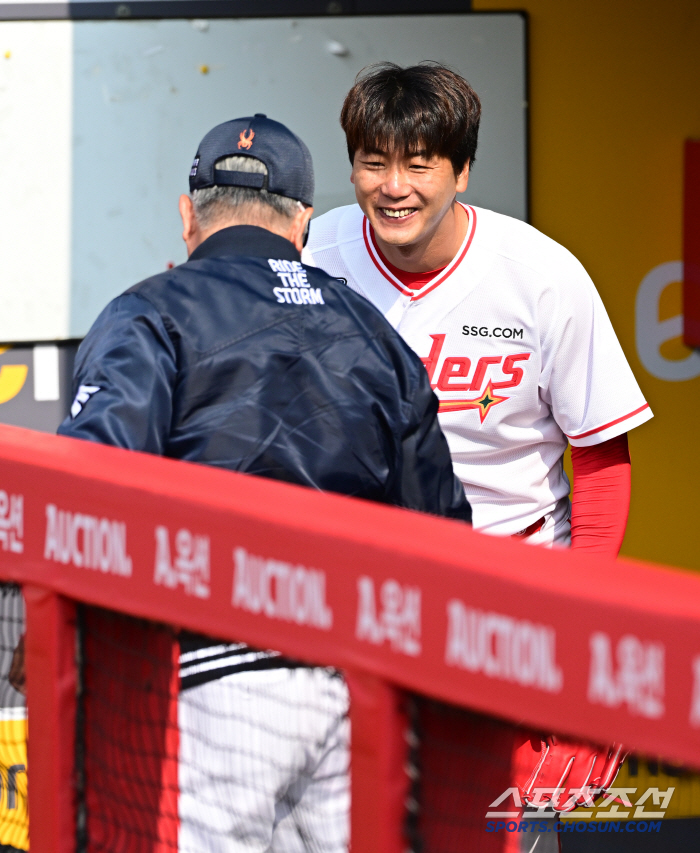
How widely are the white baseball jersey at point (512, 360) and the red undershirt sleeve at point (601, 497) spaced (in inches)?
2.2

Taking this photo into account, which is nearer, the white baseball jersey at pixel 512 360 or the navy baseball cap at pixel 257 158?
the navy baseball cap at pixel 257 158

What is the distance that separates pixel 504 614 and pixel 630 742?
0.12 m

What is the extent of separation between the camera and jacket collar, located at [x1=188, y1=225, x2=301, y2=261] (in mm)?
1599

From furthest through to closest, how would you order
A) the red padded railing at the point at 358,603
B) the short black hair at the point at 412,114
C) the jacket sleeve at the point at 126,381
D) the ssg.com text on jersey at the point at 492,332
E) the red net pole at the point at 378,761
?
the ssg.com text on jersey at the point at 492,332 < the short black hair at the point at 412,114 < the jacket sleeve at the point at 126,381 < the red net pole at the point at 378,761 < the red padded railing at the point at 358,603

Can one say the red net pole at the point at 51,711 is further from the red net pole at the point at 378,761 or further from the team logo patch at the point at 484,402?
the team logo patch at the point at 484,402

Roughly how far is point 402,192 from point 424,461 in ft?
1.79

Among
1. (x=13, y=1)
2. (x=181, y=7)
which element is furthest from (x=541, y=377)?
(x=13, y=1)

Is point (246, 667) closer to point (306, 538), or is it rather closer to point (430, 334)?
point (306, 538)

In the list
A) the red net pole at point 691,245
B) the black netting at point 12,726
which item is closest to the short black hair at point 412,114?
the black netting at point 12,726

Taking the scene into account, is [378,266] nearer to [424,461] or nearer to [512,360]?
[512,360]

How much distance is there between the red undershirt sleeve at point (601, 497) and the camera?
6.69 ft

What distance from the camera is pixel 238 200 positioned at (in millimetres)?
1636

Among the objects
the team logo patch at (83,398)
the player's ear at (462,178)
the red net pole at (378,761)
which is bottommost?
the red net pole at (378,761)

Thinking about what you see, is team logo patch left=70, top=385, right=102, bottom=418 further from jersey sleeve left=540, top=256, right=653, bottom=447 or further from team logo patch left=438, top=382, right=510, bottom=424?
jersey sleeve left=540, top=256, right=653, bottom=447
